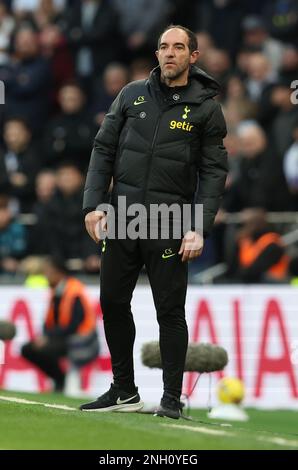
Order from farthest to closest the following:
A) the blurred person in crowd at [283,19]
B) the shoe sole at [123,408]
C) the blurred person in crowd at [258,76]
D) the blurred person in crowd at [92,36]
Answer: the blurred person in crowd at [92,36], the blurred person in crowd at [283,19], the blurred person in crowd at [258,76], the shoe sole at [123,408]

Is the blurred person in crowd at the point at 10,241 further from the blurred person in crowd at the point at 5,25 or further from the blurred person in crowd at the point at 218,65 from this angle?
the blurred person in crowd at the point at 5,25

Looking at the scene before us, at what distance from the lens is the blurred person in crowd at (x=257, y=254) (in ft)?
44.3

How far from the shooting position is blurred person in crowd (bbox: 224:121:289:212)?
14000 millimetres

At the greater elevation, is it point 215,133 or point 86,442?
point 215,133

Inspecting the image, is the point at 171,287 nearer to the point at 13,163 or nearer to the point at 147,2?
the point at 13,163

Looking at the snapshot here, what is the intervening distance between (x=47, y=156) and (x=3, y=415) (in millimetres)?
8393

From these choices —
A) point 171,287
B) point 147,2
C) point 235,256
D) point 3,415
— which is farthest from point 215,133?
point 147,2

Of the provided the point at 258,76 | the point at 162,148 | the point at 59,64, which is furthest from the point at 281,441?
the point at 59,64

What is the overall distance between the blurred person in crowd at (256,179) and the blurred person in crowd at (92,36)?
321 cm

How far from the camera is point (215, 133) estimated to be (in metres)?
8.05

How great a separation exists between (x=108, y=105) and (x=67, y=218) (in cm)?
195

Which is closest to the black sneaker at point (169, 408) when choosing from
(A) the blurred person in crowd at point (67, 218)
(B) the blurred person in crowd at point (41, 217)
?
(A) the blurred person in crowd at point (67, 218)

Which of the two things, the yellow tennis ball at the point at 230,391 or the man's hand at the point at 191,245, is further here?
the yellow tennis ball at the point at 230,391

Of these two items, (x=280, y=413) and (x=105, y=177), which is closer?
(x=105, y=177)
